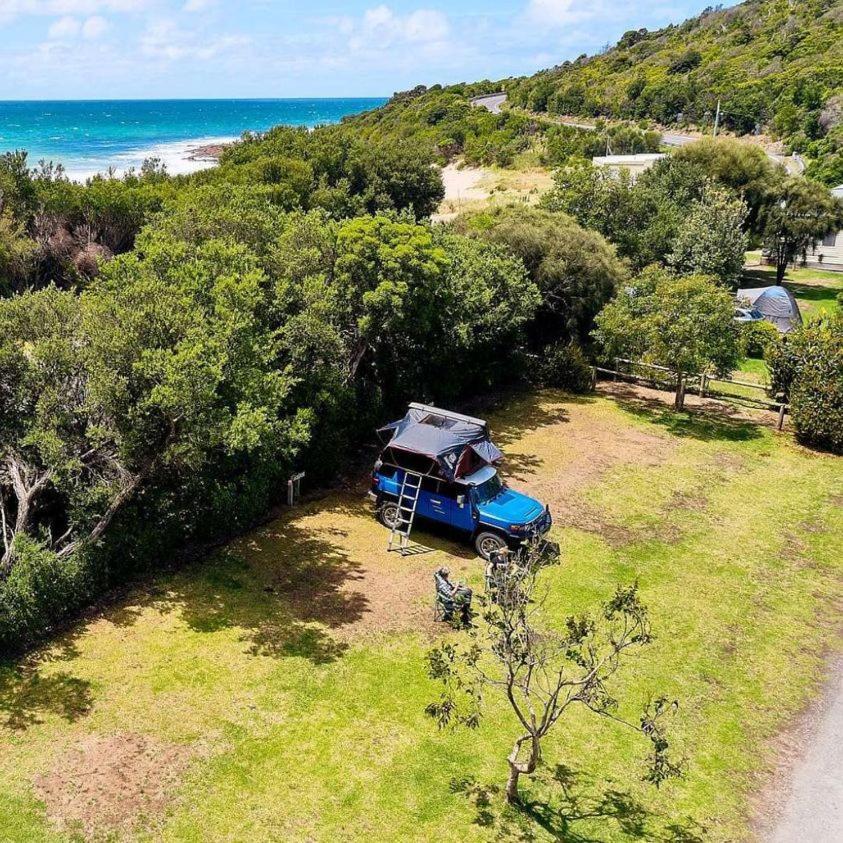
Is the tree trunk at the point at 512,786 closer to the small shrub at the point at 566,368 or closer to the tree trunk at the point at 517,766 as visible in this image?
the tree trunk at the point at 517,766

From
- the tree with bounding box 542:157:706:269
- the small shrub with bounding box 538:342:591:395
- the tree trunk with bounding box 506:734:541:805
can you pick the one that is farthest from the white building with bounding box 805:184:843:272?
the tree trunk with bounding box 506:734:541:805

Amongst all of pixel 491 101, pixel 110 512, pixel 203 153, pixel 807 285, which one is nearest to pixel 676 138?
pixel 807 285

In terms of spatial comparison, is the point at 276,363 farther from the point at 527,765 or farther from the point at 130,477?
the point at 527,765

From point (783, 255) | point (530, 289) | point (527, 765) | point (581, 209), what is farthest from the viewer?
point (783, 255)

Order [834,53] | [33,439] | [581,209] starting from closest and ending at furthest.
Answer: [33,439], [581,209], [834,53]

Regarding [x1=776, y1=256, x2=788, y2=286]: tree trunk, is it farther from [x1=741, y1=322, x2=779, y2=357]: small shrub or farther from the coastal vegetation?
the coastal vegetation

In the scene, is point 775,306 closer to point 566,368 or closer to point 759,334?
point 759,334

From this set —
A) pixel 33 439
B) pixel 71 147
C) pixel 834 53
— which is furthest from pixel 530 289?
pixel 71 147
